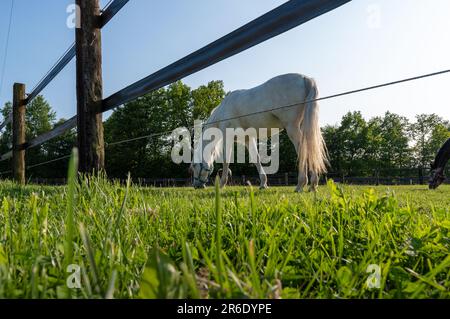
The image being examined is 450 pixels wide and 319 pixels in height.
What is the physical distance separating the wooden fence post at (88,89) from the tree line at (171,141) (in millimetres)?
28067

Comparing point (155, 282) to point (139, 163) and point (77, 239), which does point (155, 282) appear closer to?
point (77, 239)

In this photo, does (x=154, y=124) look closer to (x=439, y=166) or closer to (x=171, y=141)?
(x=171, y=141)

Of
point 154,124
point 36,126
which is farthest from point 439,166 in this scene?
point 36,126

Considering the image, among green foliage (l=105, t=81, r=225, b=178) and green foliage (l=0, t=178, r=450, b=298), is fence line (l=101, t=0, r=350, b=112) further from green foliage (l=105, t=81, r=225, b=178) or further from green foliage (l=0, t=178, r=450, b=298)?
green foliage (l=105, t=81, r=225, b=178)

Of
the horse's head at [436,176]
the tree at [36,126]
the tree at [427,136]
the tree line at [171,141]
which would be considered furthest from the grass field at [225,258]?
the tree at [427,136]

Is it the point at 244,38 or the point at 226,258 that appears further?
the point at 244,38

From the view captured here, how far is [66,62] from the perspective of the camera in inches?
173

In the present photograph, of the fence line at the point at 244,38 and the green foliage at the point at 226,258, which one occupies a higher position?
the fence line at the point at 244,38

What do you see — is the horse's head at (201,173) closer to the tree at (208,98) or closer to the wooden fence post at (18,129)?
the wooden fence post at (18,129)

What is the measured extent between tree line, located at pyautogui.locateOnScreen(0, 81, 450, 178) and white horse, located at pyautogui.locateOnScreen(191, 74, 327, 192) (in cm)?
2345

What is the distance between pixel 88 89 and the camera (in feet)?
10.5

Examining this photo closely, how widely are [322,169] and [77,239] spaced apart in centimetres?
483

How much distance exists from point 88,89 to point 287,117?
4086 millimetres

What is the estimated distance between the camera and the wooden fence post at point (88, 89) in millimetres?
3195
